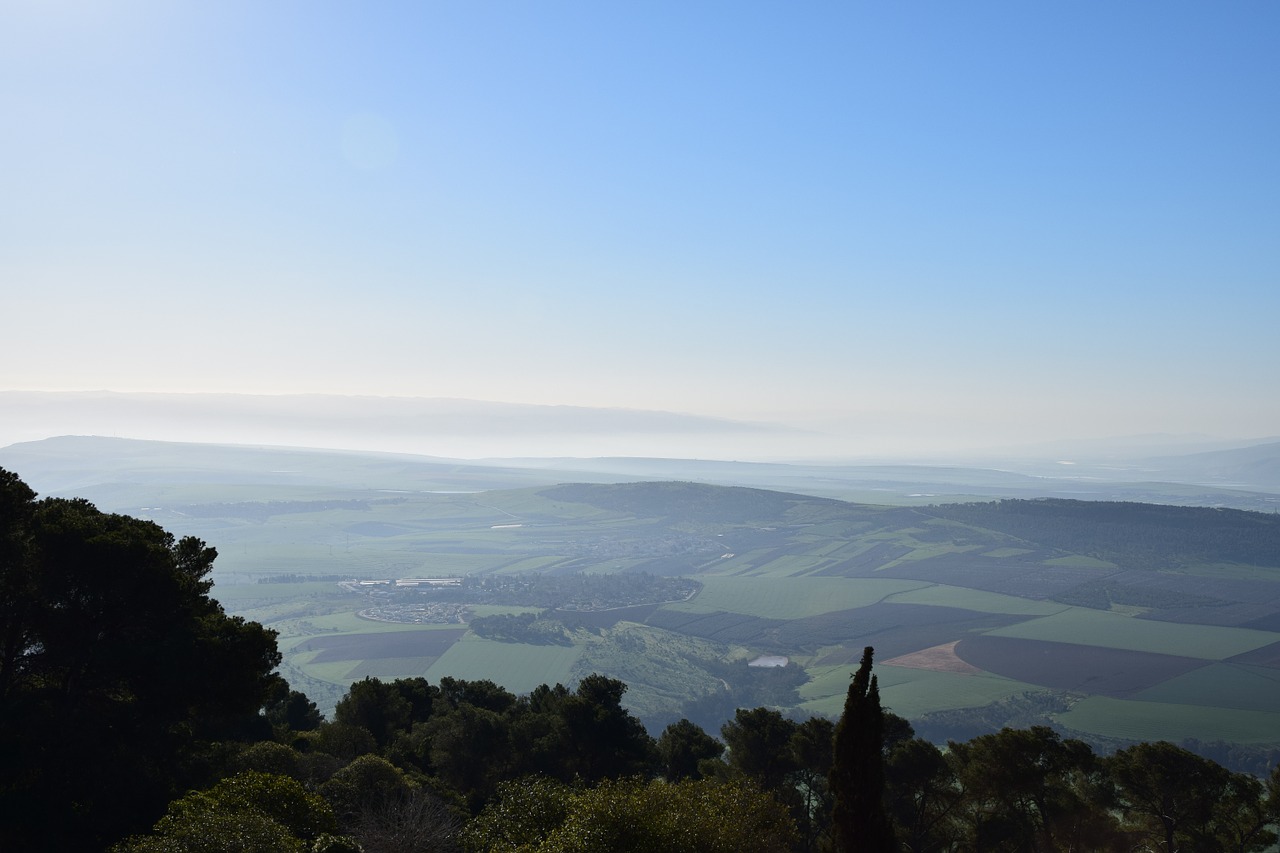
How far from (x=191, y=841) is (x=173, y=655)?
20.8 feet

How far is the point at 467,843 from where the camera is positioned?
642 inches

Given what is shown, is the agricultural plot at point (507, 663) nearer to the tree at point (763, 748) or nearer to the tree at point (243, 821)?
the tree at point (763, 748)

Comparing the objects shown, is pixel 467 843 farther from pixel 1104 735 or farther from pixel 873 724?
pixel 1104 735

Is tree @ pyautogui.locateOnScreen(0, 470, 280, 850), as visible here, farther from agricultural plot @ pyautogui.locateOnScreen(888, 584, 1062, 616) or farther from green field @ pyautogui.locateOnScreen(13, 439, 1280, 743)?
agricultural plot @ pyautogui.locateOnScreen(888, 584, 1062, 616)

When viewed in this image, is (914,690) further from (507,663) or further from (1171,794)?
(1171,794)

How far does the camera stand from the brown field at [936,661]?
68.6m

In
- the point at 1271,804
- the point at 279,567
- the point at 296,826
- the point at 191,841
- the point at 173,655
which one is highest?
the point at 173,655

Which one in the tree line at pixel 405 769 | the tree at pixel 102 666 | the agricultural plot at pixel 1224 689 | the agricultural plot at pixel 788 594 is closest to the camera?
the tree line at pixel 405 769

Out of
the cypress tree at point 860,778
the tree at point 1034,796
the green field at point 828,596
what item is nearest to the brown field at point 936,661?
the green field at point 828,596

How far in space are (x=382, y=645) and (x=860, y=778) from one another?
70.3 meters

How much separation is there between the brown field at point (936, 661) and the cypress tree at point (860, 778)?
6062 centimetres

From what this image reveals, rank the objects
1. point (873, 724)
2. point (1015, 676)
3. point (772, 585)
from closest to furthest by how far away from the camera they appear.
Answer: point (873, 724)
point (1015, 676)
point (772, 585)


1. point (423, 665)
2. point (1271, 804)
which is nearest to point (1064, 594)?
point (423, 665)

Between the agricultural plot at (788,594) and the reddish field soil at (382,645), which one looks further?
the agricultural plot at (788,594)
